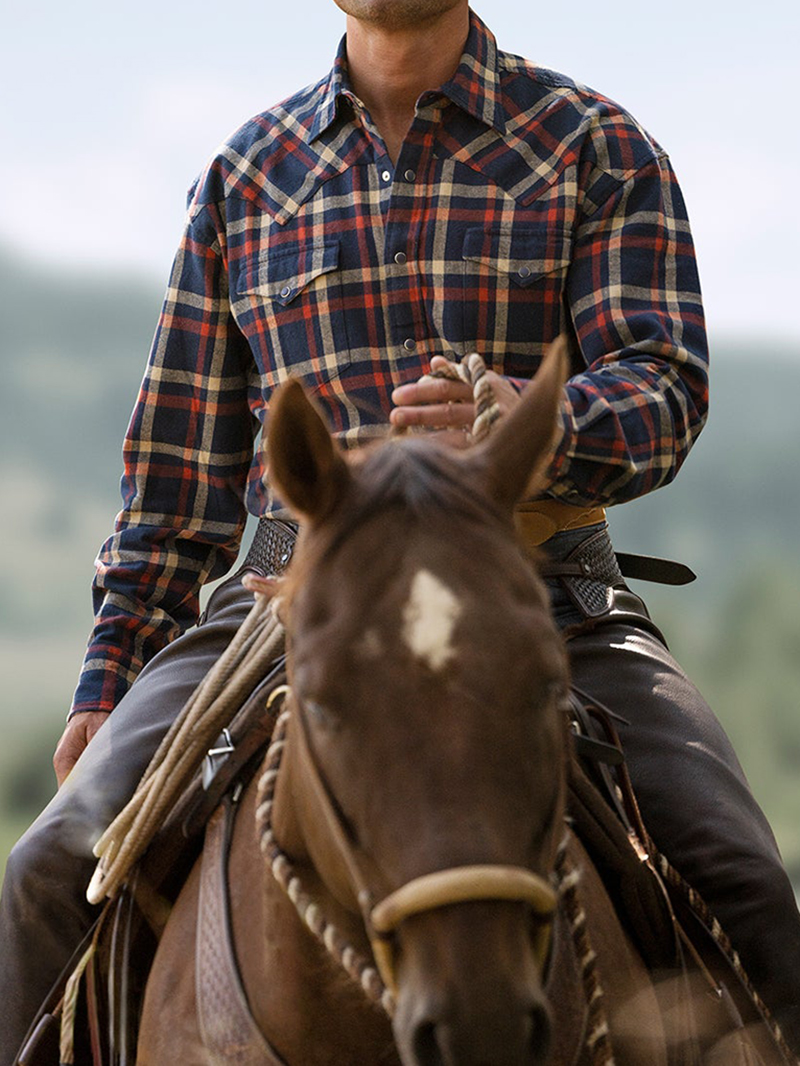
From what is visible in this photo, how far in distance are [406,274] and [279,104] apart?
0.67m

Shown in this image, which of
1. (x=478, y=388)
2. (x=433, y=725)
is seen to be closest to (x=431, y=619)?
(x=433, y=725)

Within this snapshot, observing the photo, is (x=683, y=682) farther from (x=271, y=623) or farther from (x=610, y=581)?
(x=271, y=623)

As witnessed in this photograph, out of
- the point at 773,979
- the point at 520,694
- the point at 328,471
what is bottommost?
the point at 773,979

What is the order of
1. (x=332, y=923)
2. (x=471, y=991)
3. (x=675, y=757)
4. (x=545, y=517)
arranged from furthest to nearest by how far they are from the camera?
(x=545, y=517) → (x=675, y=757) → (x=332, y=923) → (x=471, y=991)

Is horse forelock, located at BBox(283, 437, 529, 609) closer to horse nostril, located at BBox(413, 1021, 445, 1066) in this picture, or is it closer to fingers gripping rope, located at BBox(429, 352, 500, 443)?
fingers gripping rope, located at BBox(429, 352, 500, 443)

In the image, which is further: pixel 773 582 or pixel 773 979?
pixel 773 582

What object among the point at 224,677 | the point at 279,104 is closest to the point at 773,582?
the point at 279,104

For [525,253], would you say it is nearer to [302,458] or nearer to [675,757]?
[675,757]

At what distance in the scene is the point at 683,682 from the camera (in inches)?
101

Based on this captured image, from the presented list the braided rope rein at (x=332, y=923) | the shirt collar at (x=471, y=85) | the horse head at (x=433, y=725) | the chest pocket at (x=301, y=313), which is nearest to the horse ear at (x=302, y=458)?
the horse head at (x=433, y=725)

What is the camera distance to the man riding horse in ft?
7.52

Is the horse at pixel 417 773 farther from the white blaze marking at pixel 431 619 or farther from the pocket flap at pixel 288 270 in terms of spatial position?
the pocket flap at pixel 288 270

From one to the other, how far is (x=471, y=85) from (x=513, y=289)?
509mm

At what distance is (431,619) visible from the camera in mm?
1361
